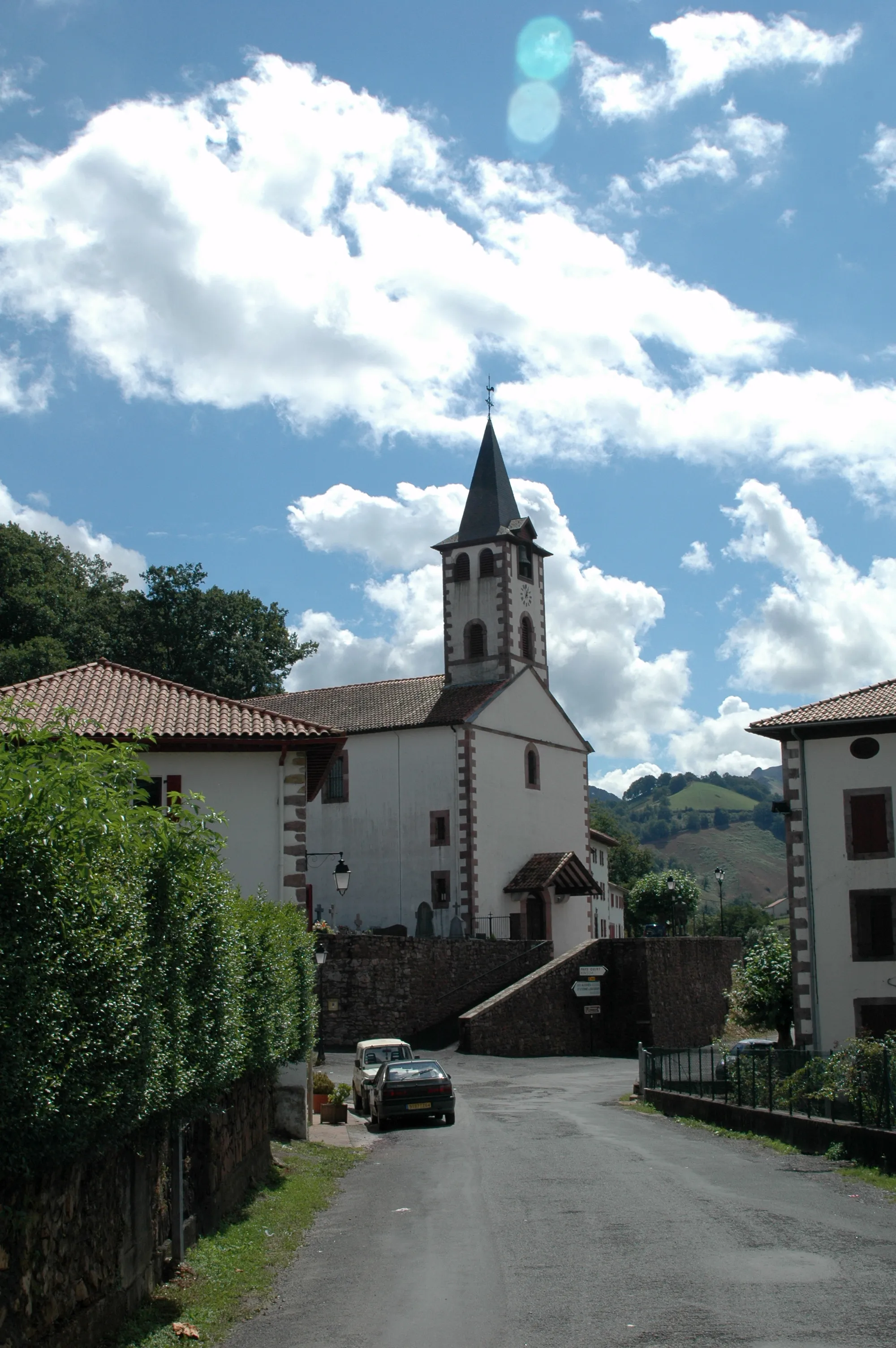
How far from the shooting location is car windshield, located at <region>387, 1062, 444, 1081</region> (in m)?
24.6

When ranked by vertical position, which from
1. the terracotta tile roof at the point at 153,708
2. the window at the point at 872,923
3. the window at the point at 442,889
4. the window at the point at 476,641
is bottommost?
the window at the point at 872,923

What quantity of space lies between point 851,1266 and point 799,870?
879 inches

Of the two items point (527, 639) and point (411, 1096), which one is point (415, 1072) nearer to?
point (411, 1096)

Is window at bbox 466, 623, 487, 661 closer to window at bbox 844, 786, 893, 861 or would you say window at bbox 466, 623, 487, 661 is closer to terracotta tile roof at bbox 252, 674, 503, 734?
terracotta tile roof at bbox 252, 674, 503, 734

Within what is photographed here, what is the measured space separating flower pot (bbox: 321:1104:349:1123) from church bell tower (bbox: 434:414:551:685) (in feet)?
80.5

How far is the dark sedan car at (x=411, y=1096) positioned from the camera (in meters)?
24.2

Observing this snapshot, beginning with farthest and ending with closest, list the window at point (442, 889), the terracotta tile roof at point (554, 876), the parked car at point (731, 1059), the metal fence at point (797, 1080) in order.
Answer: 1. the terracotta tile roof at point (554, 876)
2. the window at point (442, 889)
3. the parked car at point (731, 1059)
4. the metal fence at point (797, 1080)

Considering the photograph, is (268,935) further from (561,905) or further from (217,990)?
(561,905)

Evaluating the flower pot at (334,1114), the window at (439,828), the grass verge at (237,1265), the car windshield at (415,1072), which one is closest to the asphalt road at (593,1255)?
the grass verge at (237,1265)

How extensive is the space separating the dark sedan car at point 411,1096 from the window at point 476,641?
1009 inches

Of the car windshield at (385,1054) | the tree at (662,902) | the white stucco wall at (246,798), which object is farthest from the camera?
the tree at (662,902)

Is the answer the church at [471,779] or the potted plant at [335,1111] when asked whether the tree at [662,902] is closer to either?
the church at [471,779]

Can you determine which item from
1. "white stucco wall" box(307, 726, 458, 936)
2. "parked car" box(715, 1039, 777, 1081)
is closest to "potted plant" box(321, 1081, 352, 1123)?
"parked car" box(715, 1039, 777, 1081)

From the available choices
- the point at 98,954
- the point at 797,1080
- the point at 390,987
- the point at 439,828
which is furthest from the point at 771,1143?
the point at 439,828
